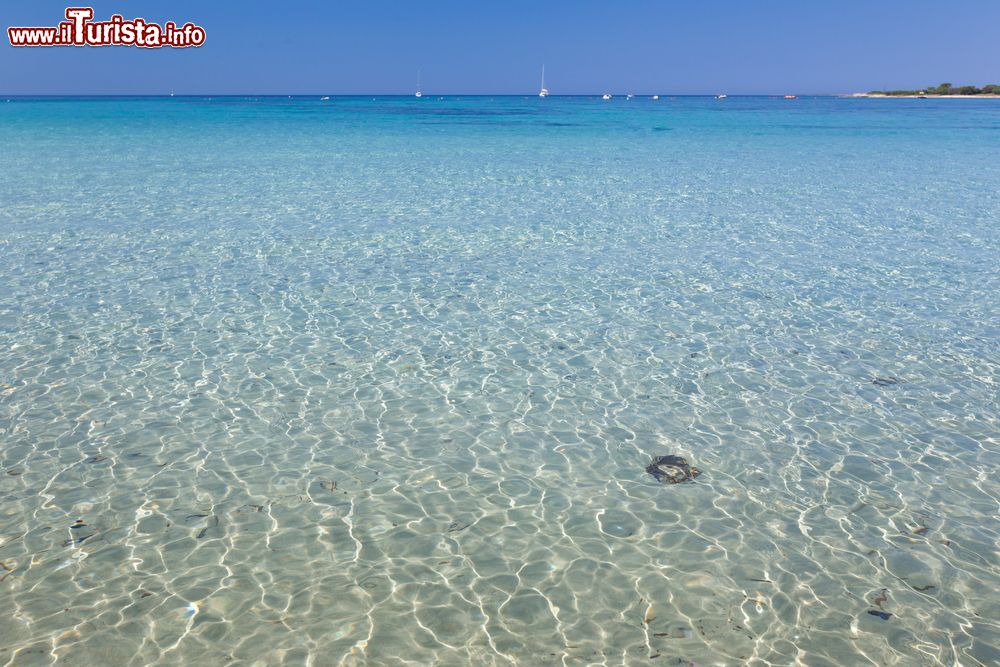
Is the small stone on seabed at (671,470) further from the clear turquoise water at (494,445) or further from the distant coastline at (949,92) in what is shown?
the distant coastline at (949,92)

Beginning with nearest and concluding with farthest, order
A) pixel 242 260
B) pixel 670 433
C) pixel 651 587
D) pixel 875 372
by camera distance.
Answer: pixel 651 587, pixel 670 433, pixel 875 372, pixel 242 260

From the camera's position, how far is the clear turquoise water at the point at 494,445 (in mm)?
4457

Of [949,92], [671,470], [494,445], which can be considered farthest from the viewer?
[949,92]

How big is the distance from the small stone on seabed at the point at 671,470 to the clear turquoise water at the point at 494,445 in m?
0.10

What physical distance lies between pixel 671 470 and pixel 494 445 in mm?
1475

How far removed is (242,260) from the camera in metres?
12.3

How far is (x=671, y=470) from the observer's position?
6145mm

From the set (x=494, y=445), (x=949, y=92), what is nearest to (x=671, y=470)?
(x=494, y=445)

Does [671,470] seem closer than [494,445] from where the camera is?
Yes

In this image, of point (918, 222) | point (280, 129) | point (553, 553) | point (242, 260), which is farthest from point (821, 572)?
point (280, 129)

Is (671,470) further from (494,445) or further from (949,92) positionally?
(949,92)

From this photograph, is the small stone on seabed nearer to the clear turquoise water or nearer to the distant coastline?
the clear turquoise water

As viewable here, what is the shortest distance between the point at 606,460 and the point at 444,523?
62.3 inches

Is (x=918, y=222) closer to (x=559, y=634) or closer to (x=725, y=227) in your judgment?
(x=725, y=227)
